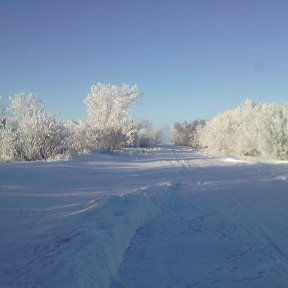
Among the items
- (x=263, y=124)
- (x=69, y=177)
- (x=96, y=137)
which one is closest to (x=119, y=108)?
(x=96, y=137)

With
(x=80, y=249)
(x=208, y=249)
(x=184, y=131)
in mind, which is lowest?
(x=208, y=249)

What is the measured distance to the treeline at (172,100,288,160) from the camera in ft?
107

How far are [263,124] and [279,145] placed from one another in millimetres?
2376

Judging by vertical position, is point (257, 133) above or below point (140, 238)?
above

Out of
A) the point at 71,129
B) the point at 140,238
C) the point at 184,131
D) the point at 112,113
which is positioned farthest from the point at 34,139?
the point at 184,131

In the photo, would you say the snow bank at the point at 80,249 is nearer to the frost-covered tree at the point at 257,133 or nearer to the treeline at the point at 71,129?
the treeline at the point at 71,129

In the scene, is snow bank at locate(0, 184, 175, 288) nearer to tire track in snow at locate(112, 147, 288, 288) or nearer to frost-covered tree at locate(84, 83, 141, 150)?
tire track in snow at locate(112, 147, 288, 288)

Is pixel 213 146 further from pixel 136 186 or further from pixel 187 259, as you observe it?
pixel 187 259

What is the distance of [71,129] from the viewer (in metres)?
33.3

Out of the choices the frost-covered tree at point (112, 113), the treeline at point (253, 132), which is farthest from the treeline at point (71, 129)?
the treeline at point (253, 132)

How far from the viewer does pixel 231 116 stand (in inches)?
1909

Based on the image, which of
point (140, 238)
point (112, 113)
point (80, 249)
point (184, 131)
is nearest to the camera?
point (80, 249)

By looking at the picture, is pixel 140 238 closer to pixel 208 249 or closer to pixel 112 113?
pixel 208 249

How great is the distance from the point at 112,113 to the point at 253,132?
22451 millimetres
